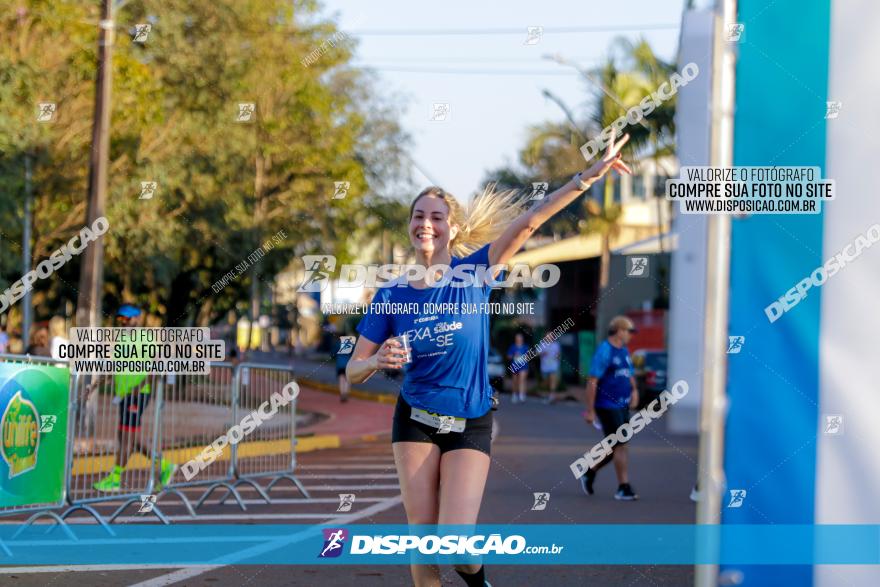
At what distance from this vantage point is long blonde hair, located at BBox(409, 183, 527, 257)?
20.6ft

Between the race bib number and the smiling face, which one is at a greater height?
the smiling face

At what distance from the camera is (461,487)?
5711mm

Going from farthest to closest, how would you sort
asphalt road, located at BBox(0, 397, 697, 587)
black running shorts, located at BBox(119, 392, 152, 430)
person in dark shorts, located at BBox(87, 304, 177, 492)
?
black running shorts, located at BBox(119, 392, 152, 430) < person in dark shorts, located at BBox(87, 304, 177, 492) < asphalt road, located at BBox(0, 397, 697, 587)

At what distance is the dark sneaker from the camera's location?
12781 mm

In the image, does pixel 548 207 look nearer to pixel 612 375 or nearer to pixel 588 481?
pixel 612 375

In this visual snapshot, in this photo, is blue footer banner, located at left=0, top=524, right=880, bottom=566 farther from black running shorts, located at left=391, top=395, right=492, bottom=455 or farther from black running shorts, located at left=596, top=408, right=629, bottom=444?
black running shorts, located at left=596, top=408, right=629, bottom=444

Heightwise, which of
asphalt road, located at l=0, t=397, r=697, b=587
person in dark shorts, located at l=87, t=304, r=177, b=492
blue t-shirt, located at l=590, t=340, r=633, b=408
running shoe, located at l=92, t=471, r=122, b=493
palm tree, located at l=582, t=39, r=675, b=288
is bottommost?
asphalt road, located at l=0, t=397, r=697, b=587

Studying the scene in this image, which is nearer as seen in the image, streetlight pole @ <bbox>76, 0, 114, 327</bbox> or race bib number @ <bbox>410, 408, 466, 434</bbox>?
race bib number @ <bbox>410, 408, 466, 434</bbox>

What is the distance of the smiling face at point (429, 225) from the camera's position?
19.4 ft

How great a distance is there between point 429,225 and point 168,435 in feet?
21.8

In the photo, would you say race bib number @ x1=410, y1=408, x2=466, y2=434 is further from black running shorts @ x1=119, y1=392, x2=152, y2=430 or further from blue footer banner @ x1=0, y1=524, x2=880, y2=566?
black running shorts @ x1=119, y1=392, x2=152, y2=430

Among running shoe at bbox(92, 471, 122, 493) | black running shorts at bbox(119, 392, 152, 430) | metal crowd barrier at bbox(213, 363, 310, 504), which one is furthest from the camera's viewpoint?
metal crowd barrier at bbox(213, 363, 310, 504)

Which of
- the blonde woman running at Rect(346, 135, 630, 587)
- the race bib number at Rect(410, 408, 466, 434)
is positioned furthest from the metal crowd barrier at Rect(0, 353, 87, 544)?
the race bib number at Rect(410, 408, 466, 434)

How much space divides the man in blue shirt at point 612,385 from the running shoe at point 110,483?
4724 millimetres
